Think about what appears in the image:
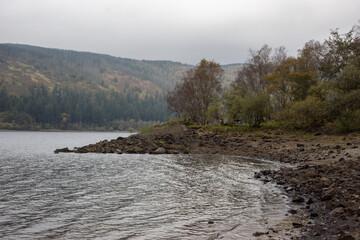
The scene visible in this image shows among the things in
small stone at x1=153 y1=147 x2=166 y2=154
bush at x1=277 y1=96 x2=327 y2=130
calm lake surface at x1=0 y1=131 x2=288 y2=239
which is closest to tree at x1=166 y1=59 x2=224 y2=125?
bush at x1=277 y1=96 x2=327 y2=130

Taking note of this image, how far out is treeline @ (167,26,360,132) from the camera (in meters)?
40.6

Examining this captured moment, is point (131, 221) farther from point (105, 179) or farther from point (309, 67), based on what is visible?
point (309, 67)

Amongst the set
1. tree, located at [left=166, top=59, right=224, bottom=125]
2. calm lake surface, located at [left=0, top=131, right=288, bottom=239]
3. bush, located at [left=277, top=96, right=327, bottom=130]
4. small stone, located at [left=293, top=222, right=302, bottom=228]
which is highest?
tree, located at [left=166, top=59, right=224, bottom=125]

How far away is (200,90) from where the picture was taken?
65.4 m

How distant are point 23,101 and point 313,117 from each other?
658ft

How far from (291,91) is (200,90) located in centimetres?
2064

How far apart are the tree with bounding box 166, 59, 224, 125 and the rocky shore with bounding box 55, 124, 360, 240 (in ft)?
32.3

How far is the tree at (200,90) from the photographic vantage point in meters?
64.1

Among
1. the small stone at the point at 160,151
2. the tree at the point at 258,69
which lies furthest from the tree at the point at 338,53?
the small stone at the point at 160,151

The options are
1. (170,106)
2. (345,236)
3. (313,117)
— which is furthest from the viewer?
(170,106)

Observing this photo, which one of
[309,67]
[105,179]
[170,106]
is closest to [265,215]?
[105,179]

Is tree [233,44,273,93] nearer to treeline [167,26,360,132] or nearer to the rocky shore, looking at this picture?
treeline [167,26,360,132]

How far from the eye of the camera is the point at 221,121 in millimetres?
60688

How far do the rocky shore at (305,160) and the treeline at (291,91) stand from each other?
396 cm
